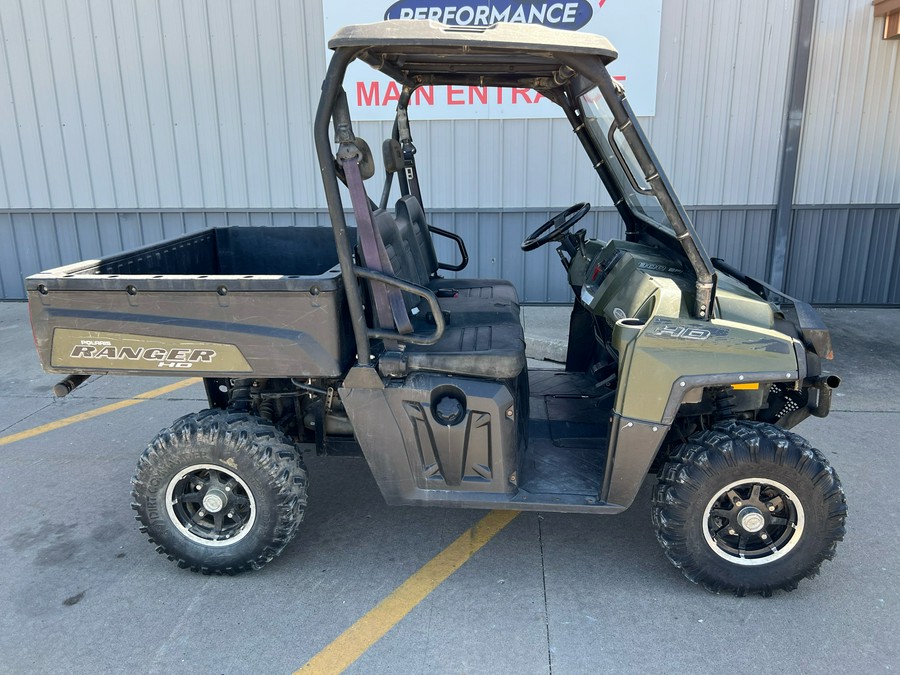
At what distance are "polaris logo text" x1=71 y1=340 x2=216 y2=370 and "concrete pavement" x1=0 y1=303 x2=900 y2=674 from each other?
1.02m

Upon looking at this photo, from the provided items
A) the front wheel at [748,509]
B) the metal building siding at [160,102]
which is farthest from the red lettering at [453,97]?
the front wheel at [748,509]

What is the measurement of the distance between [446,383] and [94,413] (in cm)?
345

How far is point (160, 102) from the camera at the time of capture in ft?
24.8

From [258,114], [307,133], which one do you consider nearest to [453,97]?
[307,133]

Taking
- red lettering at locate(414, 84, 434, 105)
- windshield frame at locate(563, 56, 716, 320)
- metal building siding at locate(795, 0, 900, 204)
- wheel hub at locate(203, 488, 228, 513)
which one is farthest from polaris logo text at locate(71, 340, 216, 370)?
metal building siding at locate(795, 0, 900, 204)

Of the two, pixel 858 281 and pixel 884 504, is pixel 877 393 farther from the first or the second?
pixel 858 281

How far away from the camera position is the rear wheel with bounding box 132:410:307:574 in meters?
2.95

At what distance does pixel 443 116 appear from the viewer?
733cm

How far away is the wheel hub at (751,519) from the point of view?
9.20ft

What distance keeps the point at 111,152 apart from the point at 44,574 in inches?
237

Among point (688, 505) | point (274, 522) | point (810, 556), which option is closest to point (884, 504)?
point (810, 556)

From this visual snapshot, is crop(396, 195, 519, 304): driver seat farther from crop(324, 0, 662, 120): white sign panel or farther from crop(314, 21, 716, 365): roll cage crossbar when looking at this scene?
crop(324, 0, 662, 120): white sign panel

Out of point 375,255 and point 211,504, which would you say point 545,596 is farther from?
point 375,255

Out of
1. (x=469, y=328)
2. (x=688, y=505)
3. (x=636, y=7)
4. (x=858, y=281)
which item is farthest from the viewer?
(x=858, y=281)
